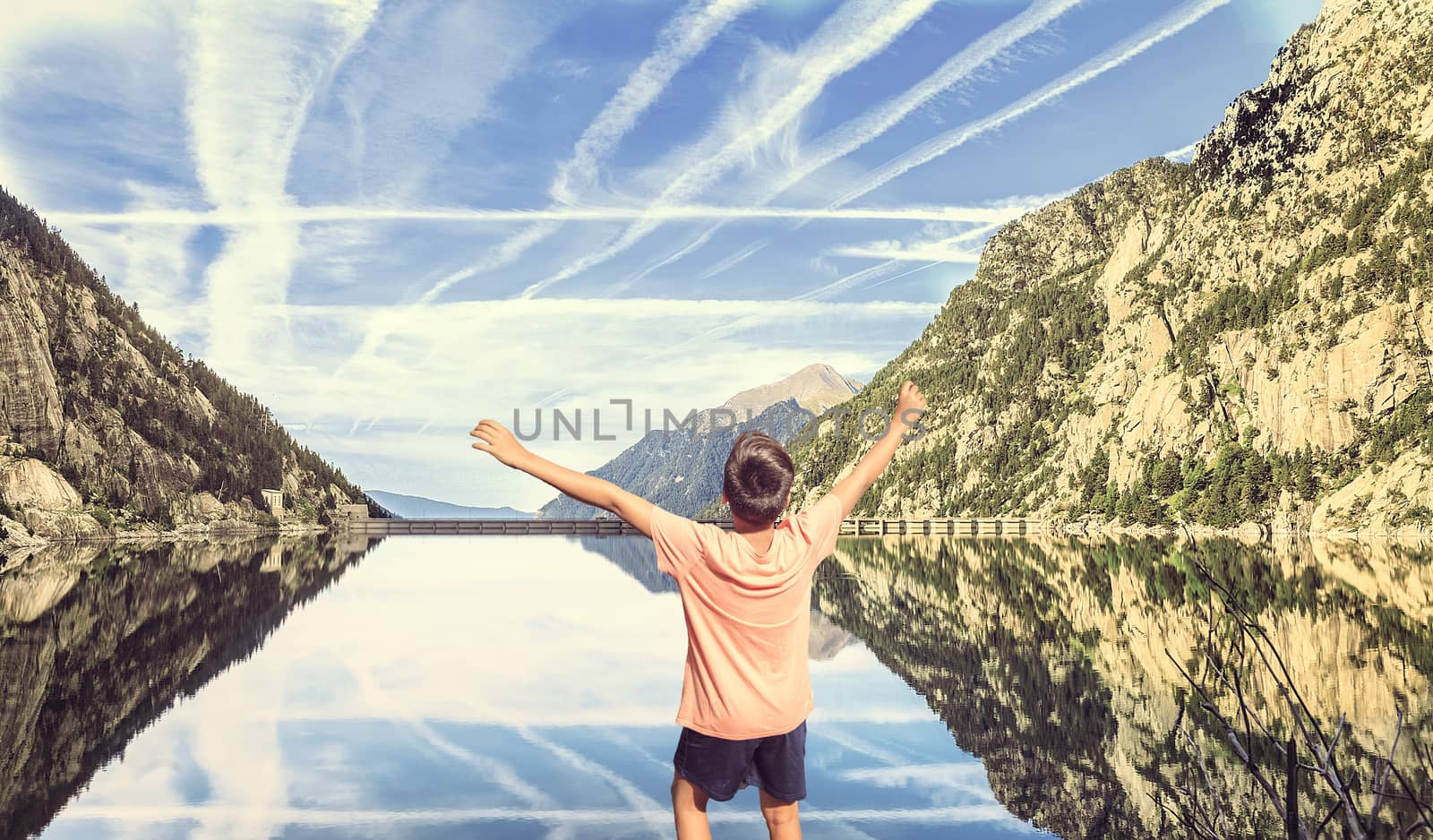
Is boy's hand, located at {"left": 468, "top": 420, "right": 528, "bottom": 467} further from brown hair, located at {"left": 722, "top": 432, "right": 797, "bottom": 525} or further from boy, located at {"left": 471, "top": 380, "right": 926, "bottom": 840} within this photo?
brown hair, located at {"left": 722, "top": 432, "right": 797, "bottom": 525}

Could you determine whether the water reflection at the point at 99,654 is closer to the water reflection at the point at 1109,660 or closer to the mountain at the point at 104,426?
the water reflection at the point at 1109,660

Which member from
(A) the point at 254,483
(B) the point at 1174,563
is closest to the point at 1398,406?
(B) the point at 1174,563

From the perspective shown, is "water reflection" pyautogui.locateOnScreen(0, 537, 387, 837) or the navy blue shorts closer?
the navy blue shorts

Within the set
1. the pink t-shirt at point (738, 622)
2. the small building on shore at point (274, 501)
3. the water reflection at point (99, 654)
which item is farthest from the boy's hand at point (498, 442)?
the small building on shore at point (274, 501)

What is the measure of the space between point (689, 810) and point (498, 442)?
2.12 metres

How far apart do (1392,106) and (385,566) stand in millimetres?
117322

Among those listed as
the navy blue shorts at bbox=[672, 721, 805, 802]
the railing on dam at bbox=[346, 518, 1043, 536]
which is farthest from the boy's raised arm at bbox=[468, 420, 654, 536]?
the railing on dam at bbox=[346, 518, 1043, 536]

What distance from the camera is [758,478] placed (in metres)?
5.24

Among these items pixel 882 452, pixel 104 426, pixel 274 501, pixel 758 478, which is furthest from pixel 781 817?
pixel 274 501

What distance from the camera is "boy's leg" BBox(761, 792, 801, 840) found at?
5582 millimetres

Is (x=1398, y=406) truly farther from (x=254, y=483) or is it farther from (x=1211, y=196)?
(x=254, y=483)

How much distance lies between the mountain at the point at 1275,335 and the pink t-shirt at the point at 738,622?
8516cm

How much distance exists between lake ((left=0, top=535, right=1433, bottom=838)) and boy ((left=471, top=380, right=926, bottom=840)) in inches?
75.7

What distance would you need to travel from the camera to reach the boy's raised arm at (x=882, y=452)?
5750mm
